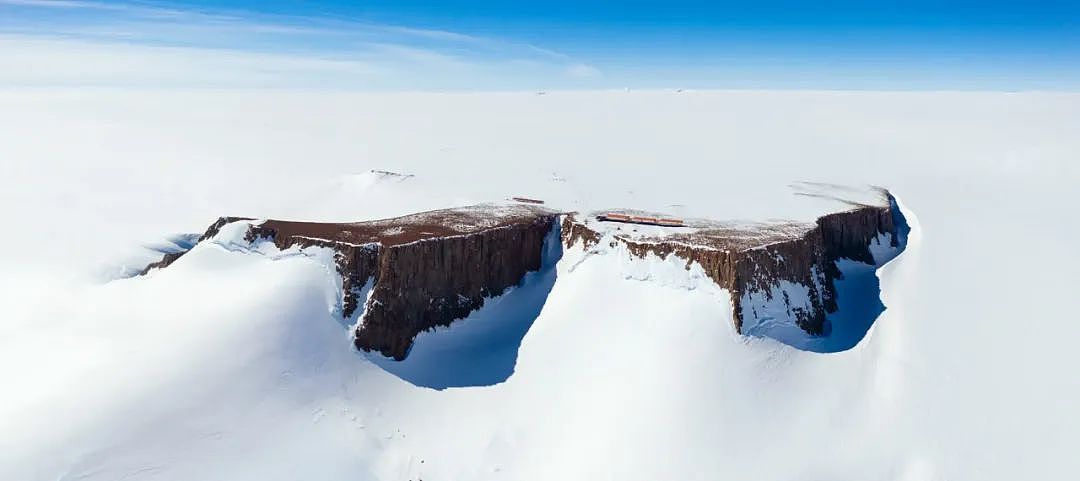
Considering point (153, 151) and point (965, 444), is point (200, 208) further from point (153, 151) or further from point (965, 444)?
point (965, 444)

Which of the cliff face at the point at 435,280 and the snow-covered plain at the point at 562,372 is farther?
the cliff face at the point at 435,280

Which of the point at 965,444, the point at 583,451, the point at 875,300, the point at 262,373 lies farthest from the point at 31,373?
the point at 875,300

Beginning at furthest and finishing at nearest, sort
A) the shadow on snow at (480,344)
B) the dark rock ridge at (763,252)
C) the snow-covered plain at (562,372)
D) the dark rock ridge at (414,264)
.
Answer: the dark rock ridge at (414,264), the dark rock ridge at (763,252), the shadow on snow at (480,344), the snow-covered plain at (562,372)

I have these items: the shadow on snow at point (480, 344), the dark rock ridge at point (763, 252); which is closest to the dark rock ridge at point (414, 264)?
the shadow on snow at point (480, 344)

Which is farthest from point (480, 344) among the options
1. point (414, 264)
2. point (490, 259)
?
point (414, 264)

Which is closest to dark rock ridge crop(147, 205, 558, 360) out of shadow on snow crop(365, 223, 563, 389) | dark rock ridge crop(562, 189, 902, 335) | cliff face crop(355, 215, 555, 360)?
cliff face crop(355, 215, 555, 360)

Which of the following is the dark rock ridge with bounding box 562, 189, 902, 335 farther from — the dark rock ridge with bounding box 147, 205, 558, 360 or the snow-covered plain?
the dark rock ridge with bounding box 147, 205, 558, 360

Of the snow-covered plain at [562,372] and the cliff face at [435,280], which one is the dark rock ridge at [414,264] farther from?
the snow-covered plain at [562,372]
